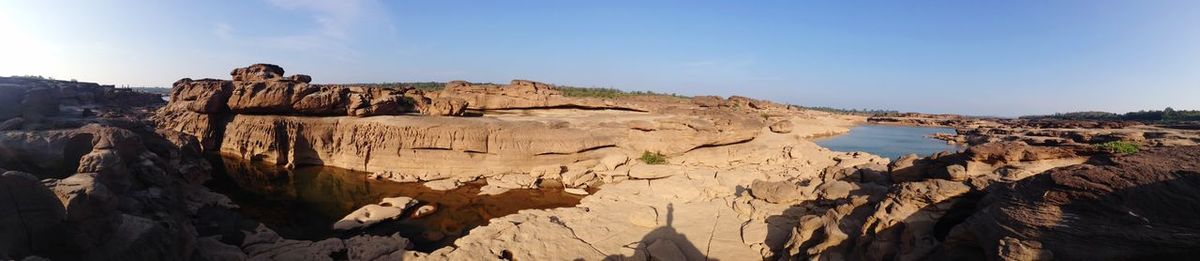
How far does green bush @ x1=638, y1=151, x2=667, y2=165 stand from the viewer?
17953 mm

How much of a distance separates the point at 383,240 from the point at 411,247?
0.64 meters

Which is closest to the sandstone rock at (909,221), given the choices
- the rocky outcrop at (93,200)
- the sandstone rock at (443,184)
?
the rocky outcrop at (93,200)

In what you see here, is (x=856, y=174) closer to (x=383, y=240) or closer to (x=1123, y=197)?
(x=1123, y=197)

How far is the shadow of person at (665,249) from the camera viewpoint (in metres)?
9.07

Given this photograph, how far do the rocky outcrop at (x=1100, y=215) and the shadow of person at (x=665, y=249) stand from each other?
15.1ft

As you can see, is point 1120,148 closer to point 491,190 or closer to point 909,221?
point 909,221

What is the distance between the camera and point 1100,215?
497 cm

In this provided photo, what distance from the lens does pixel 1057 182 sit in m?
5.61

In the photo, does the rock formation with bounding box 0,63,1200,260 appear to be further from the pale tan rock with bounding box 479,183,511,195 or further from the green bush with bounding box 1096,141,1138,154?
the green bush with bounding box 1096,141,1138,154

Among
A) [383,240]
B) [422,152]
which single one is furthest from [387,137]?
[383,240]

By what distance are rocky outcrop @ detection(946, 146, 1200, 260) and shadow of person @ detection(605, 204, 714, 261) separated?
4.59m

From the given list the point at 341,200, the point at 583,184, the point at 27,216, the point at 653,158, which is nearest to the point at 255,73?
the point at 341,200

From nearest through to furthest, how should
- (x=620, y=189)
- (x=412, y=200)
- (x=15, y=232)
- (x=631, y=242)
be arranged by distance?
(x=15, y=232), (x=631, y=242), (x=412, y=200), (x=620, y=189)

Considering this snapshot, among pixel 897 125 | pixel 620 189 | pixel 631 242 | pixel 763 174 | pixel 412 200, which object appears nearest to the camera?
pixel 631 242
